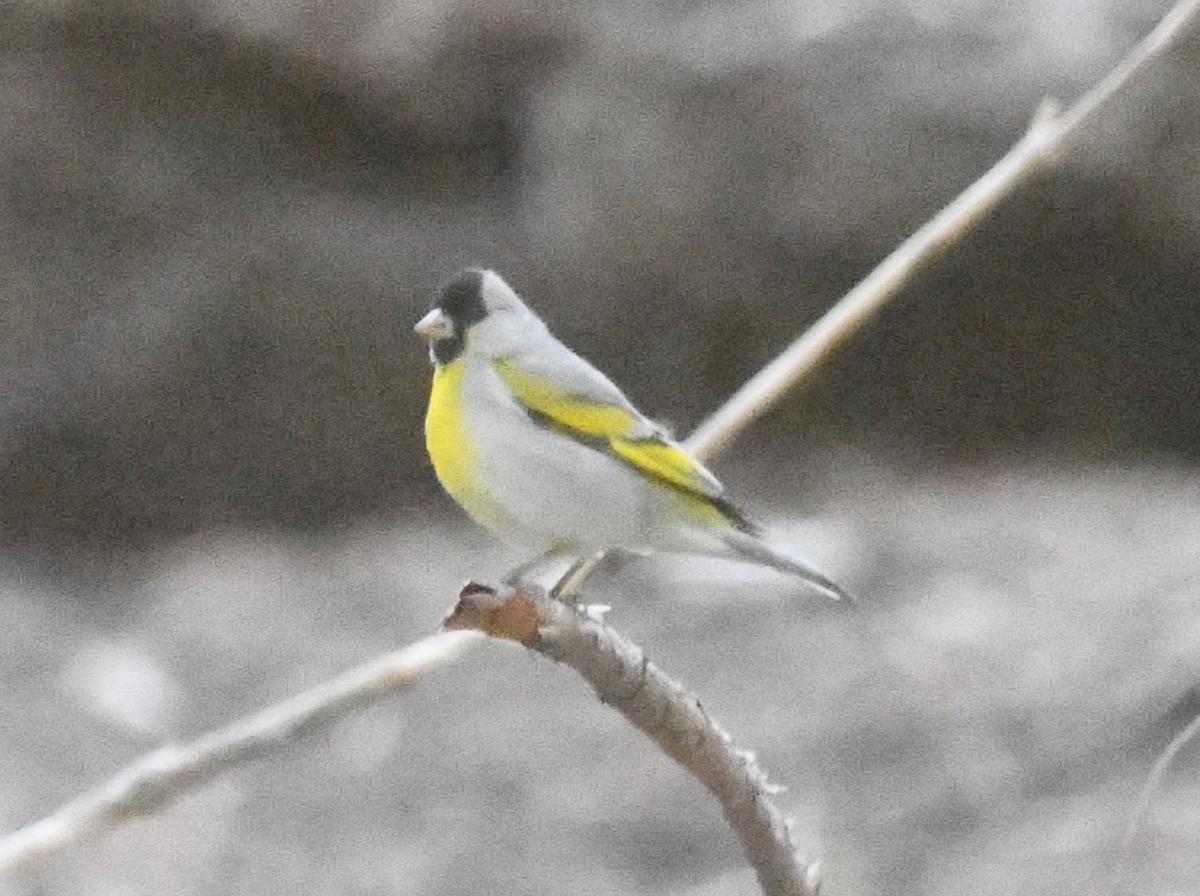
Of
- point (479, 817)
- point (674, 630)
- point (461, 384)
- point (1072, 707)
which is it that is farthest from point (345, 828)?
point (461, 384)

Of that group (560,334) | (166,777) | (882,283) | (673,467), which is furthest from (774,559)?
(560,334)

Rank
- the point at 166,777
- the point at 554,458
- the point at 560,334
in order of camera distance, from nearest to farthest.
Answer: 1. the point at 166,777
2. the point at 554,458
3. the point at 560,334

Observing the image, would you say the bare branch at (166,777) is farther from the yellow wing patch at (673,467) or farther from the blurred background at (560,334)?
the blurred background at (560,334)

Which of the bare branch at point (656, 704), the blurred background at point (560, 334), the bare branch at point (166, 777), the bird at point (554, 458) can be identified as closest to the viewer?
the bare branch at point (166, 777)

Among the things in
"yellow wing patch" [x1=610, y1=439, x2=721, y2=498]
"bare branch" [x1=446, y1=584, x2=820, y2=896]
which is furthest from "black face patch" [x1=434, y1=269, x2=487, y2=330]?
"bare branch" [x1=446, y1=584, x2=820, y2=896]

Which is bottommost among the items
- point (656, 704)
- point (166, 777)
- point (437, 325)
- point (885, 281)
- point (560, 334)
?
point (166, 777)

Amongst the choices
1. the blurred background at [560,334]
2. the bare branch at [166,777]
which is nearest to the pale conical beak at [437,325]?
the bare branch at [166,777]

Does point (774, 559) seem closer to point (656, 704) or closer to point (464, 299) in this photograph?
point (656, 704)
